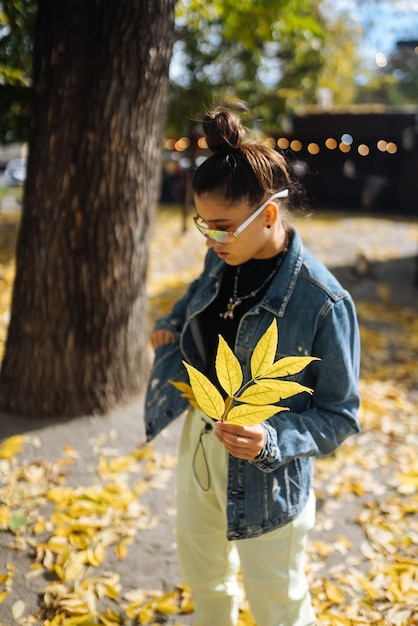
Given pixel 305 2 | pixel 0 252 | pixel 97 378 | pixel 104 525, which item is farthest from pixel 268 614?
pixel 0 252

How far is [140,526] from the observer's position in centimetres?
270

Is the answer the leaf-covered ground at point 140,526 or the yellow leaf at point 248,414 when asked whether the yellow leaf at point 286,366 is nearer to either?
the yellow leaf at point 248,414

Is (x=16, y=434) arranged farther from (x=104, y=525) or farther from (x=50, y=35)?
(x=50, y=35)

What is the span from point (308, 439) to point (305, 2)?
4824 millimetres

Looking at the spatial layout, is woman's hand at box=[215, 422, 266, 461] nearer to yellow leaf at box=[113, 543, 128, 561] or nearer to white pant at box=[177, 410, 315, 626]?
white pant at box=[177, 410, 315, 626]

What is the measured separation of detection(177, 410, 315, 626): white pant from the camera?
5.23 feet

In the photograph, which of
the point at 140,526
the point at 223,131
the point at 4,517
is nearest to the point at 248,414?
the point at 223,131

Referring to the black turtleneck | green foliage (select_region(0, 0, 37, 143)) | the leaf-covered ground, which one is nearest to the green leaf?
the black turtleneck

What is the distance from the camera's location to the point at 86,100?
285 centimetres

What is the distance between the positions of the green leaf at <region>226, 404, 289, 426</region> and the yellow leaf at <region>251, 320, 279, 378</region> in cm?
7

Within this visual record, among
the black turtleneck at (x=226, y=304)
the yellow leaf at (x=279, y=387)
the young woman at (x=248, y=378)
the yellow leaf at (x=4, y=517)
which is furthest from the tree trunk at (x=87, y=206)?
the yellow leaf at (x=279, y=387)

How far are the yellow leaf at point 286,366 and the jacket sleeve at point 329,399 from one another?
34cm

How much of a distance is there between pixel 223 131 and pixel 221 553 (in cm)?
135

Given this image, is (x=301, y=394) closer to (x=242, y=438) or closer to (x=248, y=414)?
(x=242, y=438)
